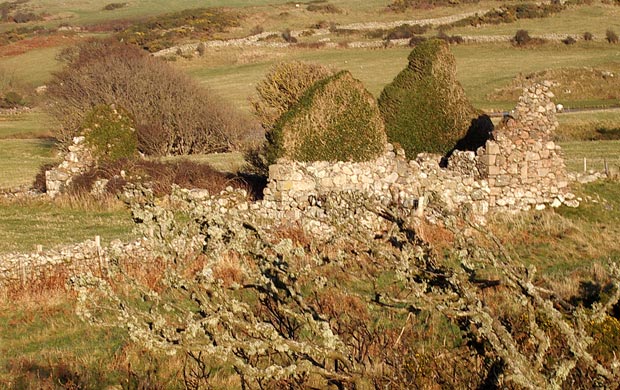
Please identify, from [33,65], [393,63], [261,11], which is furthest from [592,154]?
[261,11]

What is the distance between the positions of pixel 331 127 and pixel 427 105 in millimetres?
5147

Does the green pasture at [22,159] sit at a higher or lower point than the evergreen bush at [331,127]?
lower

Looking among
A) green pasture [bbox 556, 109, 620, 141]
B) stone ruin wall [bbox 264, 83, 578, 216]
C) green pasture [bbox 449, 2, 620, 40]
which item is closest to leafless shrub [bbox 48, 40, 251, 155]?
green pasture [bbox 556, 109, 620, 141]

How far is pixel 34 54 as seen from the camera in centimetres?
10219

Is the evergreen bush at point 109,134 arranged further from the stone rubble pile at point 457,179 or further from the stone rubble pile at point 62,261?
the stone rubble pile at point 62,261

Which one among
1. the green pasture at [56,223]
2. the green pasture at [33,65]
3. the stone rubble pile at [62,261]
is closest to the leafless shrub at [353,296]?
the stone rubble pile at [62,261]

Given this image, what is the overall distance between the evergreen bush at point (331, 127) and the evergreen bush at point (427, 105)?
4.10m

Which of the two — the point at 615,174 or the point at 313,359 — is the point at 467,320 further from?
the point at 615,174

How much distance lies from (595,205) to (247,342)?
16.0 metres

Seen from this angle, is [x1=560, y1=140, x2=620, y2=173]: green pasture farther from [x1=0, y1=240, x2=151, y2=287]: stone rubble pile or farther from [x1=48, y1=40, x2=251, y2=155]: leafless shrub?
[x1=48, y1=40, x2=251, y2=155]: leafless shrub

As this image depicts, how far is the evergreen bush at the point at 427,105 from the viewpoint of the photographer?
22.6 meters

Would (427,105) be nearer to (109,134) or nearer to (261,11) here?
(109,134)

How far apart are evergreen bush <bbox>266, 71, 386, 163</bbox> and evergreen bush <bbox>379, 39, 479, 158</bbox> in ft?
13.5

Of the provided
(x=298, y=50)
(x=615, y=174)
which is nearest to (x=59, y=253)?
(x=615, y=174)
